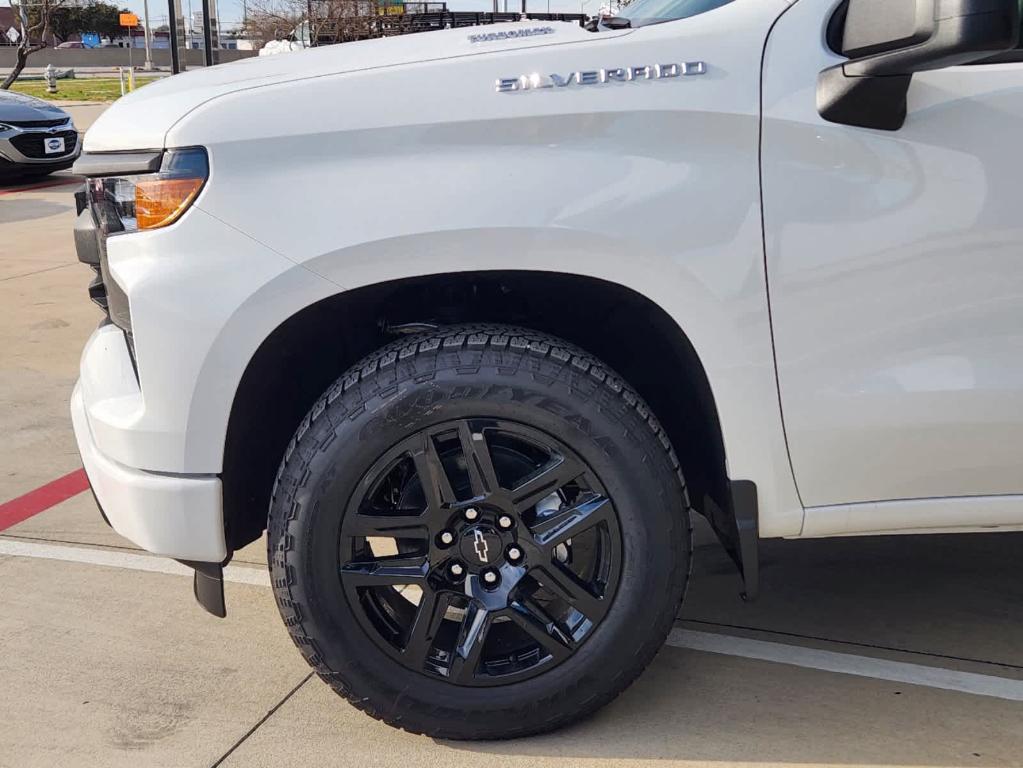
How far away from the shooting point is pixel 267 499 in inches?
105

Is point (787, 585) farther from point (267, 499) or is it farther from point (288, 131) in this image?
point (288, 131)

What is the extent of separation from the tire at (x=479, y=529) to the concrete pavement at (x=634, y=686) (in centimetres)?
18

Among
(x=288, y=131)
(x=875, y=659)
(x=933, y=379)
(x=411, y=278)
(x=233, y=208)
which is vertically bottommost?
(x=875, y=659)

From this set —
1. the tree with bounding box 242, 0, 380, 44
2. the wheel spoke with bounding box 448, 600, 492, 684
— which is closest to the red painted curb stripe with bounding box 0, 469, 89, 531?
the wheel spoke with bounding box 448, 600, 492, 684

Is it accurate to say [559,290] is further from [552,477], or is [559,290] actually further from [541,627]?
[541,627]

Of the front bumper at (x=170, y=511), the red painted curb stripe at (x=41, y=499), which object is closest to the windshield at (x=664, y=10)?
the front bumper at (x=170, y=511)

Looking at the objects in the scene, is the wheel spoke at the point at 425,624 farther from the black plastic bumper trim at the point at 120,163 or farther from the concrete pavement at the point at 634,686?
the black plastic bumper trim at the point at 120,163

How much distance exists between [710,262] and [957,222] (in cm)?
49

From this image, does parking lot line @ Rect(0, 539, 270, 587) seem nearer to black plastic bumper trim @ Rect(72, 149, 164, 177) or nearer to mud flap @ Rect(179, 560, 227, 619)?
mud flap @ Rect(179, 560, 227, 619)

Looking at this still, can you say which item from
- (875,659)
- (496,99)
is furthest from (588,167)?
(875,659)

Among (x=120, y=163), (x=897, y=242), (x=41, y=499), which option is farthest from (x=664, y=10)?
(x=41, y=499)

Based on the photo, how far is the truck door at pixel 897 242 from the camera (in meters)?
2.20

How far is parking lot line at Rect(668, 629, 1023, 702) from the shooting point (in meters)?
2.69

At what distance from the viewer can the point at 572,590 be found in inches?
94.6
